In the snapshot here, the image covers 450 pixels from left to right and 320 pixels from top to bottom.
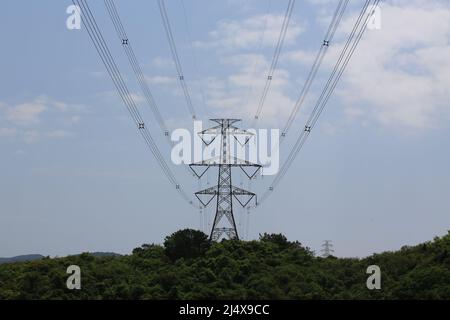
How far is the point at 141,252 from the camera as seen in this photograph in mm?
99312

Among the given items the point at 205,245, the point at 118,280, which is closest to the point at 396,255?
the point at 205,245

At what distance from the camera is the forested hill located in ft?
236

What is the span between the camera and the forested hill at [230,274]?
2837 inches

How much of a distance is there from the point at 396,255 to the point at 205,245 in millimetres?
23873

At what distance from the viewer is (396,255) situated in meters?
85.3

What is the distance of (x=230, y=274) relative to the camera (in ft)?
268
